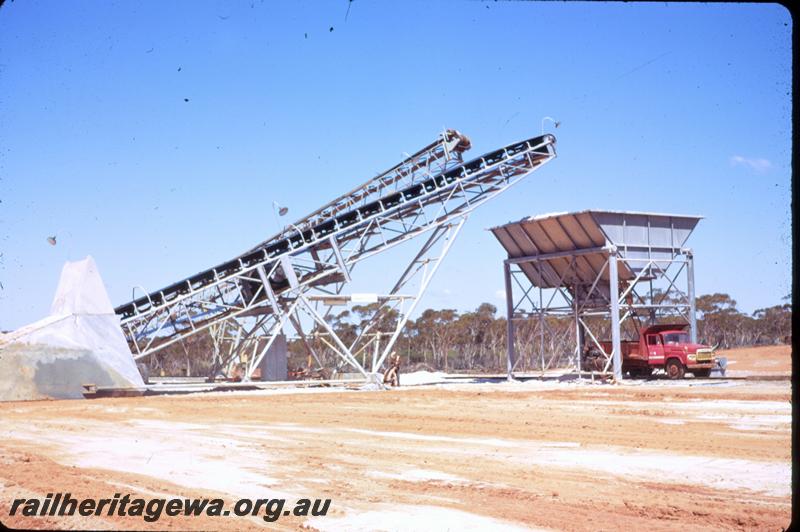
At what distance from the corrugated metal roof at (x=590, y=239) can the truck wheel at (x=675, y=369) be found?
11.0 feet

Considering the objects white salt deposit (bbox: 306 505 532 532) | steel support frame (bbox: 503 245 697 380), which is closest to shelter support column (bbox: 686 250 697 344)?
steel support frame (bbox: 503 245 697 380)

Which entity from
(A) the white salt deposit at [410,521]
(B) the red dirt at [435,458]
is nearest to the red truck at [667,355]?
(B) the red dirt at [435,458]

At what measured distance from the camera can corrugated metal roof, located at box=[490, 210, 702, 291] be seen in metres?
28.2

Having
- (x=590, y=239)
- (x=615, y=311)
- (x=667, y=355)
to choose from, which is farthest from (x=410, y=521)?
(x=667, y=355)

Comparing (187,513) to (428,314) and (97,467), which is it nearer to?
(97,467)

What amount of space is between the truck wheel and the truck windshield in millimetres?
694

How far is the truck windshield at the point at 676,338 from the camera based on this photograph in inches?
1153

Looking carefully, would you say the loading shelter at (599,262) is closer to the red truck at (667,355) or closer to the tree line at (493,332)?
the red truck at (667,355)

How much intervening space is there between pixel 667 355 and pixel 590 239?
5016mm

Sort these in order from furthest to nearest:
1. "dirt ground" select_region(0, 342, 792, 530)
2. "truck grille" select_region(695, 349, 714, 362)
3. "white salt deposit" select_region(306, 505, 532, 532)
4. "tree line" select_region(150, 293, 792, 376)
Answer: "tree line" select_region(150, 293, 792, 376) < "truck grille" select_region(695, 349, 714, 362) < "dirt ground" select_region(0, 342, 792, 530) < "white salt deposit" select_region(306, 505, 532, 532)

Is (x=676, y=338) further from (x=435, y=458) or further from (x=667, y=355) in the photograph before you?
(x=435, y=458)

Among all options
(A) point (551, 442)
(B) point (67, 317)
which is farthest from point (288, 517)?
(B) point (67, 317)

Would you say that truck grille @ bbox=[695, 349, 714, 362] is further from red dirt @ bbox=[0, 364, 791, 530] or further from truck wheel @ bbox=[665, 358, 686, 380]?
red dirt @ bbox=[0, 364, 791, 530]

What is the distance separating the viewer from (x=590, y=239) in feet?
93.9
